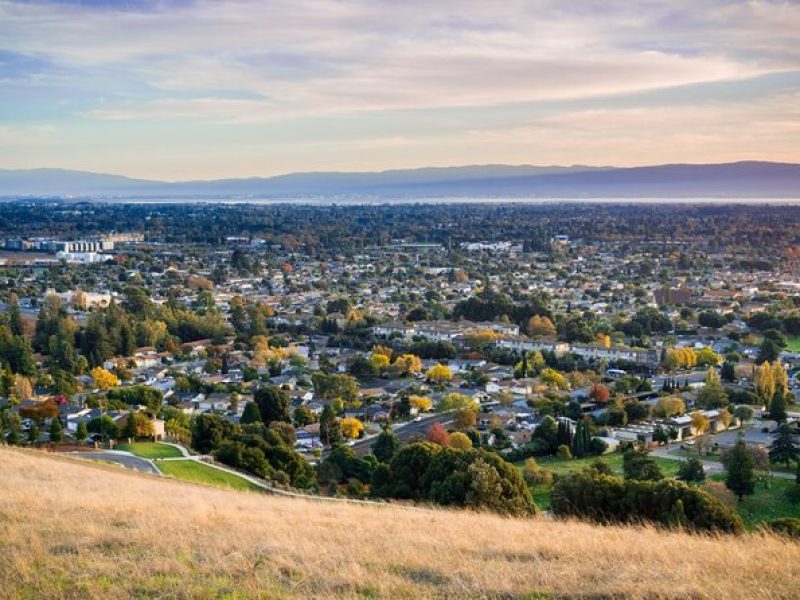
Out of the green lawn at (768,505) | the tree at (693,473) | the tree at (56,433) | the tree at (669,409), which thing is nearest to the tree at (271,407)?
the tree at (56,433)

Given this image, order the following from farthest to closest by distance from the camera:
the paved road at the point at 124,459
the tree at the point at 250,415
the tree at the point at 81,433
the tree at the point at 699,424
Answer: the tree at the point at 699,424 → the tree at the point at 250,415 → the tree at the point at 81,433 → the paved road at the point at 124,459

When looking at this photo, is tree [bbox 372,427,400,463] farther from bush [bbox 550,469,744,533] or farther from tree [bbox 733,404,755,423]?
tree [bbox 733,404,755,423]

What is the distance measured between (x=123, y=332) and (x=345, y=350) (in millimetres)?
7725

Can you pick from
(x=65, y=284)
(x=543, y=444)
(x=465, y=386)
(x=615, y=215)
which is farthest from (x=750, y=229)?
(x=543, y=444)

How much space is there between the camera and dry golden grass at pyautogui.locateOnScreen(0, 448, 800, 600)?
4.73 meters

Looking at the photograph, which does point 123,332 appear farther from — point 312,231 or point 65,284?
point 312,231

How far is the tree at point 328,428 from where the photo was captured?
2106 centimetres

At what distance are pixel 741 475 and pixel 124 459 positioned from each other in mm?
10097

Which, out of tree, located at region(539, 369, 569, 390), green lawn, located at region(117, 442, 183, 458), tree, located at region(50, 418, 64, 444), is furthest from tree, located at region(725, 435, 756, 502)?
tree, located at region(50, 418, 64, 444)

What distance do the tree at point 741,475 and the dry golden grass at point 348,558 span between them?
9.73 meters

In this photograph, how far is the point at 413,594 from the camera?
4723mm

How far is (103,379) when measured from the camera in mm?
26938

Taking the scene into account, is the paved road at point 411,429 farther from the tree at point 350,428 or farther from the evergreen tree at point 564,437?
the evergreen tree at point 564,437

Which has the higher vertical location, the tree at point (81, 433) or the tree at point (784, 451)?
the tree at point (81, 433)
